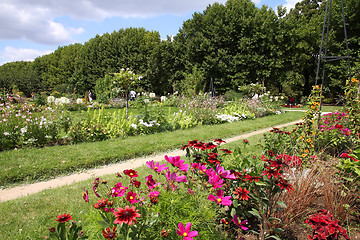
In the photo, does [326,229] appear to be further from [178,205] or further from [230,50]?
[230,50]

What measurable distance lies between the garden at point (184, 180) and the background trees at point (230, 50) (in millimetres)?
10545


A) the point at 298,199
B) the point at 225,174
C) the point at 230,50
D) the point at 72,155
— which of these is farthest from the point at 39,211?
the point at 230,50

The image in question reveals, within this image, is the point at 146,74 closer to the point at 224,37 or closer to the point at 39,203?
the point at 224,37

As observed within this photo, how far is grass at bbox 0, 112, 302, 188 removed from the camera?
3980 millimetres

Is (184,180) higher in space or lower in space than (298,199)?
higher

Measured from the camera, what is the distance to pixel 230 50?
19.2 m

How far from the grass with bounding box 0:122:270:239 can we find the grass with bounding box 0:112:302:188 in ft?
2.87

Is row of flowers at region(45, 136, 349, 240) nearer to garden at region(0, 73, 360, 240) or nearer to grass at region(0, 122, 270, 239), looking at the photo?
garden at region(0, 73, 360, 240)

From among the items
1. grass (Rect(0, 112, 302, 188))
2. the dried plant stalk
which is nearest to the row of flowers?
the dried plant stalk

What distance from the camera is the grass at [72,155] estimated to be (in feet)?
13.1

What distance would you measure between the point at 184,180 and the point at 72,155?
12.6ft

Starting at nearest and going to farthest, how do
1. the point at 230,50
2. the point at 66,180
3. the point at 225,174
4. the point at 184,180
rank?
the point at 184,180
the point at 225,174
the point at 66,180
the point at 230,50

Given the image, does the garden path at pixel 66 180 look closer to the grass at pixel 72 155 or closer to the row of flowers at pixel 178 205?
the grass at pixel 72 155

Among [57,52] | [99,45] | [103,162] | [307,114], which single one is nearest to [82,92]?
[99,45]
